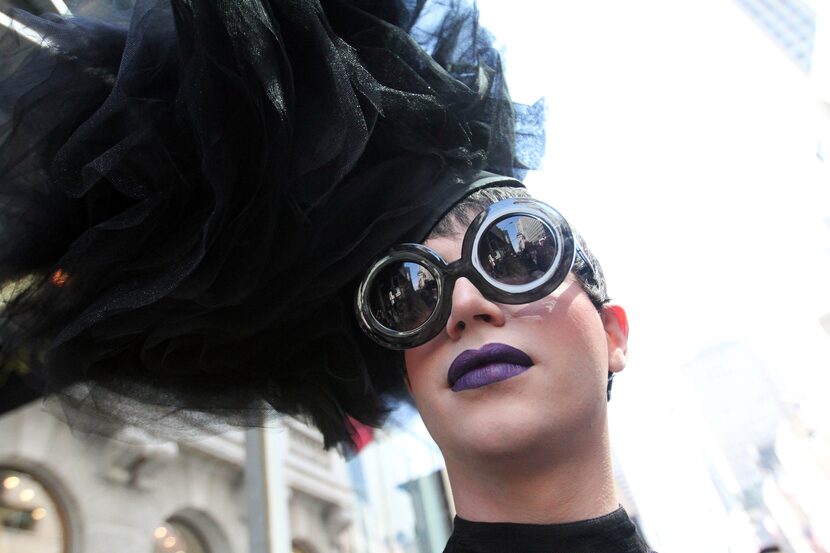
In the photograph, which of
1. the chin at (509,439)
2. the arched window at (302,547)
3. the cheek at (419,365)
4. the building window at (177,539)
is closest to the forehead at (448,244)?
the cheek at (419,365)

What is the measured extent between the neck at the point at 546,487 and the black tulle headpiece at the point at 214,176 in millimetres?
348

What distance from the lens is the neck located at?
0.70 m

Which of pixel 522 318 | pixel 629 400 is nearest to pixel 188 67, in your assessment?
pixel 522 318

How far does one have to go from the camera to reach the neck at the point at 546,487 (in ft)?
2.29

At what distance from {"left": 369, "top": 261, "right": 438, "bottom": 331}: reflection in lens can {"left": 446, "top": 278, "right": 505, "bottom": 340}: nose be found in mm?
32

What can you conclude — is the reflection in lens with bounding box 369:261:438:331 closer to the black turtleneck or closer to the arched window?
the black turtleneck

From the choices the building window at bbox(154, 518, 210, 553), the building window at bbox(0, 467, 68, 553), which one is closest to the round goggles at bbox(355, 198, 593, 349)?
the building window at bbox(0, 467, 68, 553)

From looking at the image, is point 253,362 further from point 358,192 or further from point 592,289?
point 592,289

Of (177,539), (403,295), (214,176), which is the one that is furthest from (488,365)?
(177,539)

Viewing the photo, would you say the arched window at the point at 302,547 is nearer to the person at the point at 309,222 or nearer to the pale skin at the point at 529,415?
the person at the point at 309,222

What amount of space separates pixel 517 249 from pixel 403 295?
0.18 meters

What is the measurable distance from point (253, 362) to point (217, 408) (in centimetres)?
11

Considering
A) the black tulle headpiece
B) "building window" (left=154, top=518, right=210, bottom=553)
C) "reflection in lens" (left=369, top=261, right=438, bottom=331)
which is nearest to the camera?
the black tulle headpiece

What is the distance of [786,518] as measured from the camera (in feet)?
4.60
